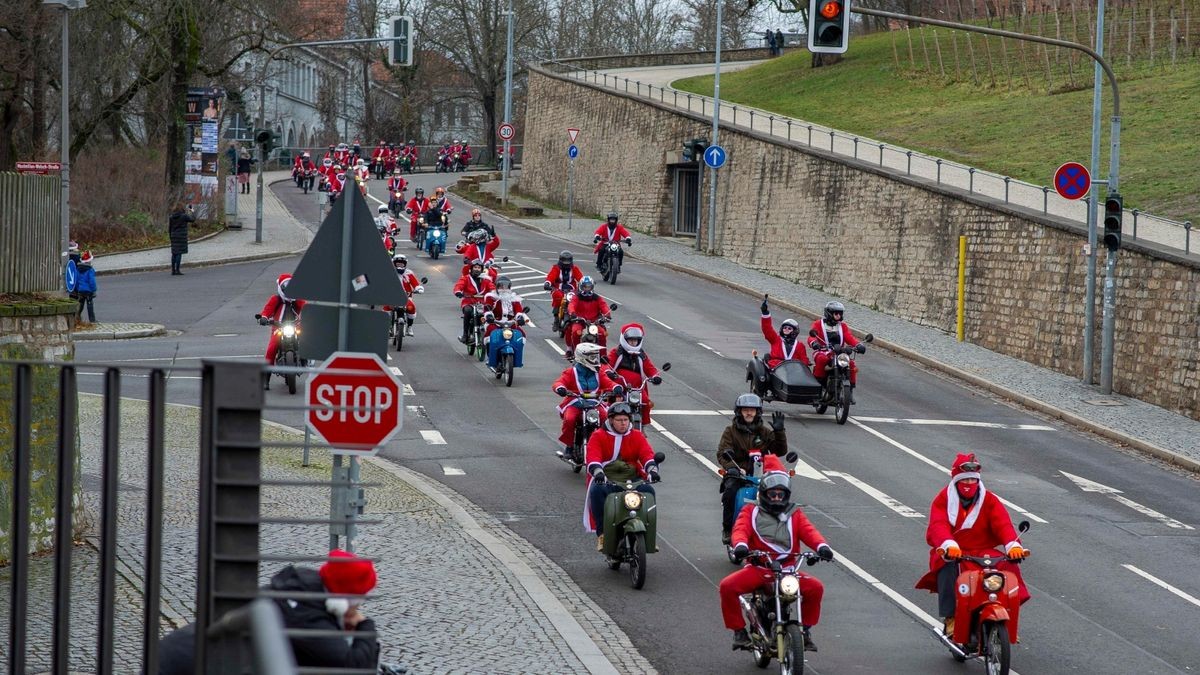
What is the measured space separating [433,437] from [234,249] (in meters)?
25.7

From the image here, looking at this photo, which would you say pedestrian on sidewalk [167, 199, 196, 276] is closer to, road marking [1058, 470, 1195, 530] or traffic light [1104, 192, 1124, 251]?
traffic light [1104, 192, 1124, 251]

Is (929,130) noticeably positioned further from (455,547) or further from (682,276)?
(455,547)

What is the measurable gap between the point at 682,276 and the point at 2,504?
3045 cm

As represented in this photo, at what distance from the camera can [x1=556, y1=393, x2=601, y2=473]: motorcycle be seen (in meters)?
16.8

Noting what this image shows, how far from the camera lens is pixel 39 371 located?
11219 millimetres

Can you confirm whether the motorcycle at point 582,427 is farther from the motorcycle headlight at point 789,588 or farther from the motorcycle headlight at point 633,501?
the motorcycle headlight at point 789,588

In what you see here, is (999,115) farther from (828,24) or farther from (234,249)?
(828,24)

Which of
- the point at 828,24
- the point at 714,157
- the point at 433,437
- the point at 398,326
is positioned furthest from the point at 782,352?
the point at 714,157

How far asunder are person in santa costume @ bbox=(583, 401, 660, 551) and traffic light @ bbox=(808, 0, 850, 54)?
6.95m

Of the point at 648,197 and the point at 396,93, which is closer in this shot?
the point at 648,197

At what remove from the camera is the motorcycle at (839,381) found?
21047 mm

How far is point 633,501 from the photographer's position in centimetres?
1262

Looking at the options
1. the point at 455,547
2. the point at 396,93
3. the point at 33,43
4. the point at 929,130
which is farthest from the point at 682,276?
the point at 396,93

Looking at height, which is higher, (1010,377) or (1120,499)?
(1010,377)
